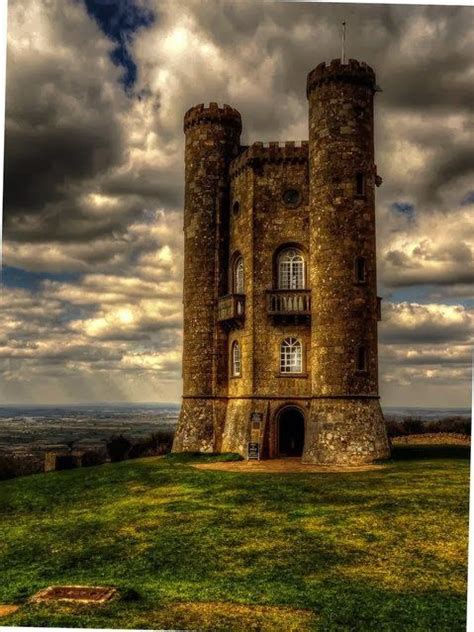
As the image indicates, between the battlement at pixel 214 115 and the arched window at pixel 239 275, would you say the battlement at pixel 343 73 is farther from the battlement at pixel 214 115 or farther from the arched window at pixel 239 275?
the arched window at pixel 239 275

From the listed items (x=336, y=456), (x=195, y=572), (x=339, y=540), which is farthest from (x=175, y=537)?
(x=336, y=456)

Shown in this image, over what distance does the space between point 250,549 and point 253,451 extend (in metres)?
16.0

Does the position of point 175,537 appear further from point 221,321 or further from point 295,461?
point 221,321

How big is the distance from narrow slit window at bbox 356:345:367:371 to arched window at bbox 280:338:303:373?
336 centimetres

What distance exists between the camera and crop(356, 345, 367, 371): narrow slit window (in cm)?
3306

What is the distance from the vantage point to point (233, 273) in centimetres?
3916

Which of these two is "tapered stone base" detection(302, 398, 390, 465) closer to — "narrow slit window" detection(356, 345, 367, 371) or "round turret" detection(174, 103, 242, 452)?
"narrow slit window" detection(356, 345, 367, 371)

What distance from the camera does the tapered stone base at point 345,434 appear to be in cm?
3173

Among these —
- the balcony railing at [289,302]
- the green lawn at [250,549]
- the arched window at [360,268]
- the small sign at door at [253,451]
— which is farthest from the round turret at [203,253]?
the green lawn at [250,549]

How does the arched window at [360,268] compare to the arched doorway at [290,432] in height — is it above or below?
above

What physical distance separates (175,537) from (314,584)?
5.57 metres

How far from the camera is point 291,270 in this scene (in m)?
36.4

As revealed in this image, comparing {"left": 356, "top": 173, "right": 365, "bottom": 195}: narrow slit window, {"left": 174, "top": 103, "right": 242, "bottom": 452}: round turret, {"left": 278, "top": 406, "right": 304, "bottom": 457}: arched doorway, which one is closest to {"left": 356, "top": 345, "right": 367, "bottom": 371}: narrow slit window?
{"left": 278, "top": 406, "right": 304, "bottom": 457}: arched doorway

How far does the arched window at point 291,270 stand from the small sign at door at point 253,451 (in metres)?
8.03
